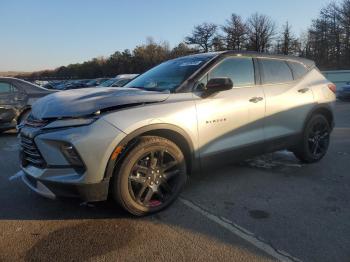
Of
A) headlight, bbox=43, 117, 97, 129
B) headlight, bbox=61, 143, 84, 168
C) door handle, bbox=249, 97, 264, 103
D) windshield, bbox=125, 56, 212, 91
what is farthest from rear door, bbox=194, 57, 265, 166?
headlight, bbox=61, 143, 84, 168

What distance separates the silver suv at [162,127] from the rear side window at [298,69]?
4cm

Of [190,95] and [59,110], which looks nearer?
[59,110]

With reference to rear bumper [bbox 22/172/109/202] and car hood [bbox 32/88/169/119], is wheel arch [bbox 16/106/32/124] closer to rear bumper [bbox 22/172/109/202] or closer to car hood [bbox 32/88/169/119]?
car hood [bbox 32/88/169/119]

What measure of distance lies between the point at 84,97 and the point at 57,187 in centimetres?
97

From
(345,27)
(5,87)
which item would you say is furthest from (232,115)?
(345,27)

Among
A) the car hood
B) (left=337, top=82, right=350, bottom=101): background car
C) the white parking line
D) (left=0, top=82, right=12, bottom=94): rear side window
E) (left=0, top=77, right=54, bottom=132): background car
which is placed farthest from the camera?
(left=337, top=82, right=350, bottom=101): background car

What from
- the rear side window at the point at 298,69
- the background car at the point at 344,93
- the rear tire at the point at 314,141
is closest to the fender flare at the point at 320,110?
the rear tire at the point at 314,141

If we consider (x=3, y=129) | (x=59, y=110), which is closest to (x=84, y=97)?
(x=59, y=110)

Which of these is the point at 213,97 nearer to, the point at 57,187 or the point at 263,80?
the point at 263,80

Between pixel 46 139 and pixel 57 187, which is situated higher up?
pixel 46 139

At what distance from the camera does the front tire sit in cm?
402

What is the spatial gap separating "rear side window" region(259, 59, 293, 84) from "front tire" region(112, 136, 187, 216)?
193 cm

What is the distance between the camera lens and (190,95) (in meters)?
4.64

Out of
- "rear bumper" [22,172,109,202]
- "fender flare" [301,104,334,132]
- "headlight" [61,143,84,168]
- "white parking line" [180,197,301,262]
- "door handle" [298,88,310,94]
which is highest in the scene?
"door handle" [298,88,310,94]
